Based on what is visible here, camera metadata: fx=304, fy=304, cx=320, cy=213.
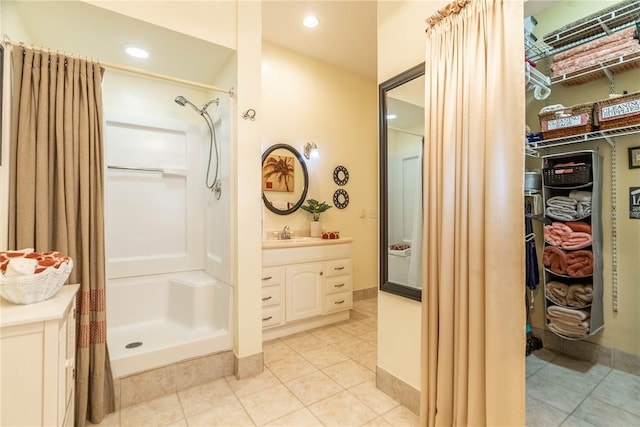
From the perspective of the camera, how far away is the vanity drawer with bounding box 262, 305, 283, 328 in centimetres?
276

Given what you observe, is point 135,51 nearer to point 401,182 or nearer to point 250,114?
point 250,114

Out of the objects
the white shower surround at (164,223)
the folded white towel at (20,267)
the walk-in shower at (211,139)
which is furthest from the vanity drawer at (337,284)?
the folded white towel at (20,267)

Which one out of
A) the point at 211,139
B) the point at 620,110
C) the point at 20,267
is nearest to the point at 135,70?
the point at 211,139

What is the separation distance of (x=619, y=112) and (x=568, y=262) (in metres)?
1.05

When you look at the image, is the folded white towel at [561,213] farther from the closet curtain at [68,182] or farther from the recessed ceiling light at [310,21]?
the closet curtain at [68,182]

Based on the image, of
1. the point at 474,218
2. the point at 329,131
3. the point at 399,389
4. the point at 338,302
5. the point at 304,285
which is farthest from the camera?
the point at 329,131

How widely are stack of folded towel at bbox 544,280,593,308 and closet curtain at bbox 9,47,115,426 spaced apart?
121 inches

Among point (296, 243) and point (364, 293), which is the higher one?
point (296, 243)

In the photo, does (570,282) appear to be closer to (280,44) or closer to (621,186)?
(621,186)

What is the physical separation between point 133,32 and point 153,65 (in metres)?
0.43

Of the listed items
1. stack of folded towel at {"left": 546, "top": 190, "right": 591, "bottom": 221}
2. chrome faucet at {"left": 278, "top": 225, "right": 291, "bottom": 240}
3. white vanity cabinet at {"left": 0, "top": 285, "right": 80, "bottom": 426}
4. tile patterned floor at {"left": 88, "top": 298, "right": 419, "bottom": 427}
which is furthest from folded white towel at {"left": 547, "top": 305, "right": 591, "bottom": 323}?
white vanity cabinet at {"left": 0, "top": 285, "right": 80, "bottom": 426}

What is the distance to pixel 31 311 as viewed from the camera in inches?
45.3

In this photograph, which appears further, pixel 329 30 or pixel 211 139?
pixel 329 30

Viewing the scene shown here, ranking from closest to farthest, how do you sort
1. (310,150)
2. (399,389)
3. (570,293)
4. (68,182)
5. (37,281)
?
(37,281), (68,182), (399,389), (570,293), (310,150)
